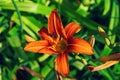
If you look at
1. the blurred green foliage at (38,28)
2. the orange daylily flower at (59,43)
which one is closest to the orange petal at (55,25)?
the orange daylily flower at (59,43)

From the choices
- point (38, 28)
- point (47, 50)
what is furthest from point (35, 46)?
point (38, 28)

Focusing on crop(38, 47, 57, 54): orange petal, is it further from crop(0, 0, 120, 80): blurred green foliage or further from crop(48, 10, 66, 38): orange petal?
crop(0, 0, 120, 80): blurred green foliage

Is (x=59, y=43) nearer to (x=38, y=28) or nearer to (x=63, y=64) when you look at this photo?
(x=63, y=64)

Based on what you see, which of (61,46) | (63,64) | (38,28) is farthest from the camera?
(38,28)

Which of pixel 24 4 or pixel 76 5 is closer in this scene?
pixel 24 4

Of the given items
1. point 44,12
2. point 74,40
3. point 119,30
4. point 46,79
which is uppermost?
point 74,40

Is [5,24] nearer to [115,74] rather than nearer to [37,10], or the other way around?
[37,10]

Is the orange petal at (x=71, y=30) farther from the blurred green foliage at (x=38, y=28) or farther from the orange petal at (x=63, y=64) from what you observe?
the blurred green foliage at (x=38, y=28)

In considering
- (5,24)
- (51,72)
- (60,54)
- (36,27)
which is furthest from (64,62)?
(5,24)
